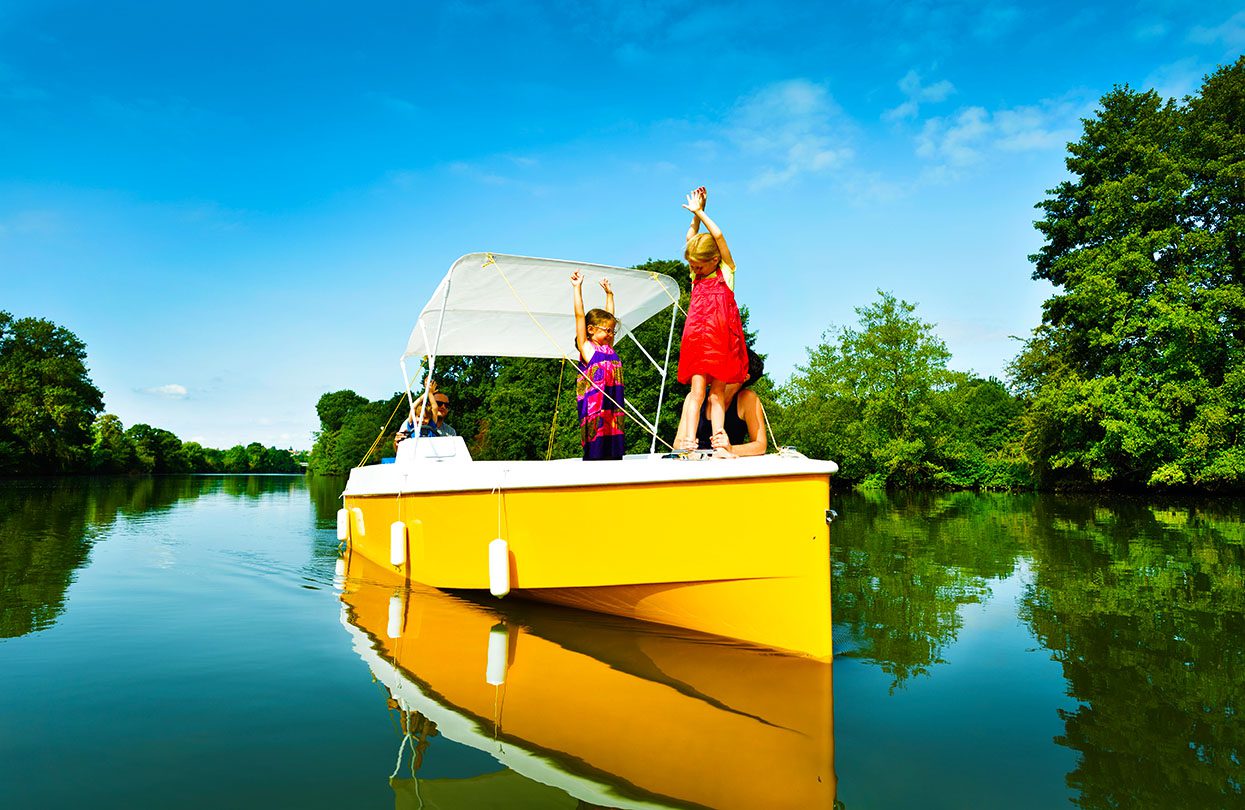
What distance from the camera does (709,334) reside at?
15.0 ft

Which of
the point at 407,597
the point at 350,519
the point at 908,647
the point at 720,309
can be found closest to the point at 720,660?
the point at 908,647

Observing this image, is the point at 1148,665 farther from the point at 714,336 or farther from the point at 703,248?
the point at 703,248

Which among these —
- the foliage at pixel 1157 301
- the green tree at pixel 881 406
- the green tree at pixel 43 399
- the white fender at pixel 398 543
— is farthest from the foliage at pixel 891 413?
the green tree at pixel 43 399

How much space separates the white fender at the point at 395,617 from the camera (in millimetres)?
4898

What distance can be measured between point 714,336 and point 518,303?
3.23 meters

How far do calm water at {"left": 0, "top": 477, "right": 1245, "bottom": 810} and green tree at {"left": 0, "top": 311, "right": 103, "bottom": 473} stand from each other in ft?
151

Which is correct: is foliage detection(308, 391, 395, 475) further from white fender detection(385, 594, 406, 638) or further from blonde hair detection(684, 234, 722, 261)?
blonde hair detection(684, 234, 722, 261)

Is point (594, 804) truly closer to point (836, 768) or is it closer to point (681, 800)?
point (681, 800)

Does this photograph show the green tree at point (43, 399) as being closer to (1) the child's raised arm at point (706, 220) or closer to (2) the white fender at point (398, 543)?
(2) the white fender at point (398, 543)

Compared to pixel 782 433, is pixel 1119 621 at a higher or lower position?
lower

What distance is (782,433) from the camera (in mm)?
34344

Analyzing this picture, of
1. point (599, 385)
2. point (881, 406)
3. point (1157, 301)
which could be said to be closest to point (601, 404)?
point (599, 385)

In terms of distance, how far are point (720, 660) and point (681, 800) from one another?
1.71m

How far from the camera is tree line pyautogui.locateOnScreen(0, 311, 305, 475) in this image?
4131 centimetres
